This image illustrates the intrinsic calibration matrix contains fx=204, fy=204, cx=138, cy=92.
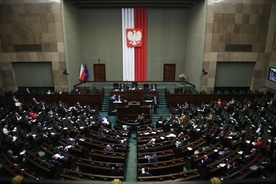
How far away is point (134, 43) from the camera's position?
21.6 m

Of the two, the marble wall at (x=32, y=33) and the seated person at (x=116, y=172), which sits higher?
the marble wall at (x=32, y=33)

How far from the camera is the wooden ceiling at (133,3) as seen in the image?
19016mm

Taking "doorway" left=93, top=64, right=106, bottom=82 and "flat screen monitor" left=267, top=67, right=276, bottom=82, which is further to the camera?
"doorway" left=93, top=64, right=106, bottom=82

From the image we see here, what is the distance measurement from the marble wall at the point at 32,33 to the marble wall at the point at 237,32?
13048 millimetres

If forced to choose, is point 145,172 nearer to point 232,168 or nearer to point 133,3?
point 232,168

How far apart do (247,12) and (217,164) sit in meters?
15.1

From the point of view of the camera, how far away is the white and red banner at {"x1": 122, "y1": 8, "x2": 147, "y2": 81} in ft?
68.9

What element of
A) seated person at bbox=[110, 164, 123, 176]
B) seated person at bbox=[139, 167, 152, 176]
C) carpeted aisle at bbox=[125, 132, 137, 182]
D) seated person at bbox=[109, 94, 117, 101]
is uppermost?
seated person at bbox=[109, 94, 117, 101]

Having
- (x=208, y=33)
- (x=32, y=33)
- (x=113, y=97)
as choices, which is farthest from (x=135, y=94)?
(x=32, y=33)

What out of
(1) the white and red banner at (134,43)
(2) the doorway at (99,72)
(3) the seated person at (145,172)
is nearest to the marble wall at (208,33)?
(2) the doorway at (99,72)

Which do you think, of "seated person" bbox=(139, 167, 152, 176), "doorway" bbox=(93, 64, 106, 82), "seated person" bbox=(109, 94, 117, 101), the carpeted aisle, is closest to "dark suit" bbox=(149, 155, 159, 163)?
"seated person" bbox=(139, 167, 152, 176)

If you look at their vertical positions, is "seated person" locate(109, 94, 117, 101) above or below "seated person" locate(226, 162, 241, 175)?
above

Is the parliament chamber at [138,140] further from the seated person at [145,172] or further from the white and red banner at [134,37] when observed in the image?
the white and red banner at [134,37]

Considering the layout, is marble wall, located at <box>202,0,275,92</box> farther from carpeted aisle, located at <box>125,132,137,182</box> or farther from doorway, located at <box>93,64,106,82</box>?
carpeted aisle, located at <box>125,132,137,182</box>
